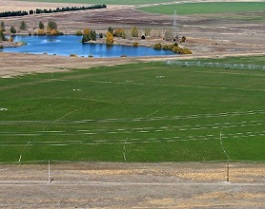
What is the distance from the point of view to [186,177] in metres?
40.0

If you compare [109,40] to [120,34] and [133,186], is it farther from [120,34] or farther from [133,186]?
[133,186]

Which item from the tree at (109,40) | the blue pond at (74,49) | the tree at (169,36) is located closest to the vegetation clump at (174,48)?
the blue pond at (74,49)

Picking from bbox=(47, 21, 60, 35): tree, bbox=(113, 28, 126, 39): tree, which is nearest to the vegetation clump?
bbox=(113, 28, 126, 39): tree

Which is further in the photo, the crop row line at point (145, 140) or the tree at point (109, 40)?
the tree at point (109, 40)

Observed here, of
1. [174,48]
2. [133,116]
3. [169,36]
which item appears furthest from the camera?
[169,36]

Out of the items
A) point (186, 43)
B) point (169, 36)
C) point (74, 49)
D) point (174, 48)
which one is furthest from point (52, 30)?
point (174, 48)

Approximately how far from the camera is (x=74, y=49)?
461ft

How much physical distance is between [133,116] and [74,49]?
84233 mm

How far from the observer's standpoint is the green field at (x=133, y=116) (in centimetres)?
4622

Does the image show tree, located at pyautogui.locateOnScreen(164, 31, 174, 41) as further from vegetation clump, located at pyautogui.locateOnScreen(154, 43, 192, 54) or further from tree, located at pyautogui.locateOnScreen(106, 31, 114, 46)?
tree, located at pyautogui.locateOnScreen(106, 31, 114, 46)

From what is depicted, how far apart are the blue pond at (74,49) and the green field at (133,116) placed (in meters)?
41.7

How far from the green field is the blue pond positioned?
41.7 meters

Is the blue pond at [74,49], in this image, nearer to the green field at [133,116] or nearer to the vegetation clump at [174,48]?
the vegetation clump at [174,48]

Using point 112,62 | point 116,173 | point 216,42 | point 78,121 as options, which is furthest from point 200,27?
point 116,173
